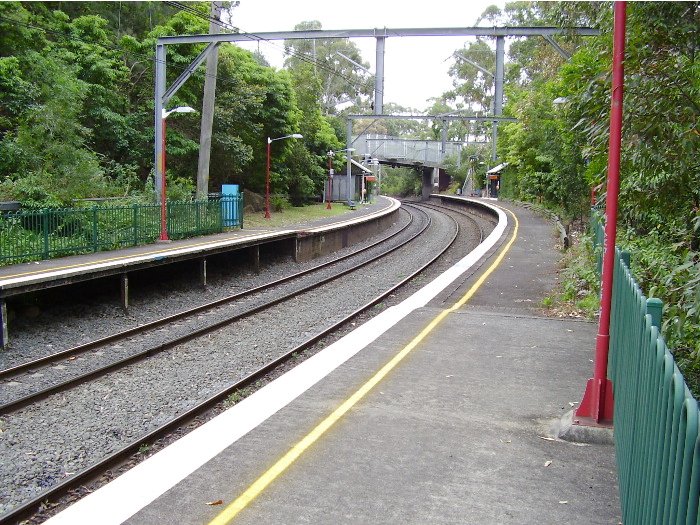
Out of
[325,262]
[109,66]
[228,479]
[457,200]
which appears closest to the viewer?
[228,479]

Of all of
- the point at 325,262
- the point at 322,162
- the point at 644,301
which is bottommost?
the point at 325,262

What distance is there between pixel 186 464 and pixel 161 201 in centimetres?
1773

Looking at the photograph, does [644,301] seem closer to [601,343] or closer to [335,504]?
[601,343]

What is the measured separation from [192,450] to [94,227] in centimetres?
1406

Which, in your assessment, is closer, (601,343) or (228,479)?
(228,479)

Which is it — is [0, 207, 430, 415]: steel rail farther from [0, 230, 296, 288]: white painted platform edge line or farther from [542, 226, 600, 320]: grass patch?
[542, 226, 600, 320]: grass patch

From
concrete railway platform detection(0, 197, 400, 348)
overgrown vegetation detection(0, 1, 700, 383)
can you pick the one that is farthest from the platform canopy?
concrete railway platform detection(0, 197, 400, 348)

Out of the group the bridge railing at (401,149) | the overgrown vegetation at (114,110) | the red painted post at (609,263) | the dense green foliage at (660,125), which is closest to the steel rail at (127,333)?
the overgrown vegetation at (114,110)

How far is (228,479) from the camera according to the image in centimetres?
502

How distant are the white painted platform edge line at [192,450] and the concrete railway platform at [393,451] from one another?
15mm

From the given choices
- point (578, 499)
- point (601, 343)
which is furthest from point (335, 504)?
point (601, 343)

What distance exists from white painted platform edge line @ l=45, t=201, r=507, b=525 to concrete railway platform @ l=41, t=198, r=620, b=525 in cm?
2

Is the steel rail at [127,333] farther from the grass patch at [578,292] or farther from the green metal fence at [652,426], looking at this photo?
the green metal fence at [652,426]

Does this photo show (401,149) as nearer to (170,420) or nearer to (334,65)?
(334,65)
